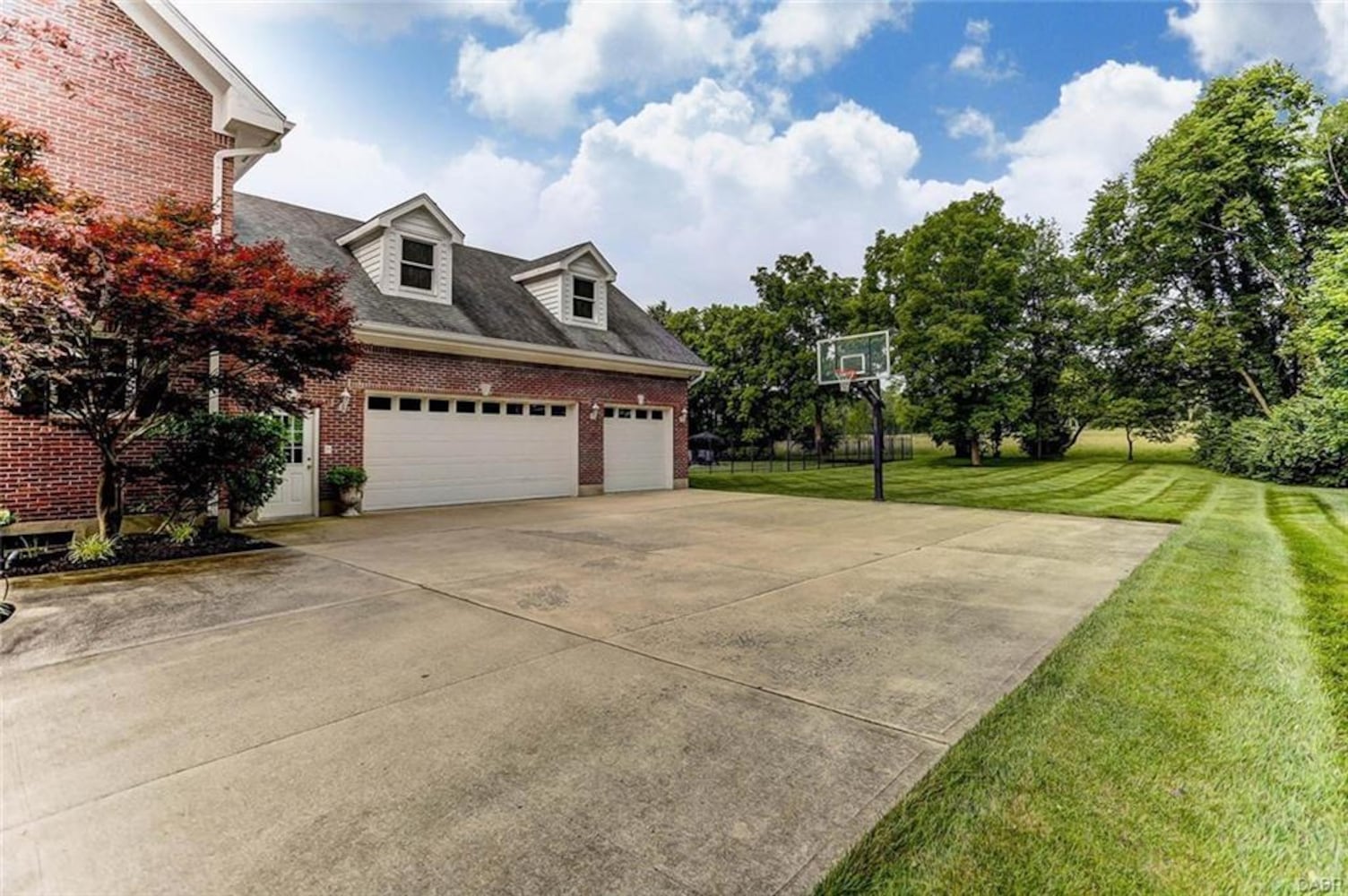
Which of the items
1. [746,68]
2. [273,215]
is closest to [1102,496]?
[746,68]

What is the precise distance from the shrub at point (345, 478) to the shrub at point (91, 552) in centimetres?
363

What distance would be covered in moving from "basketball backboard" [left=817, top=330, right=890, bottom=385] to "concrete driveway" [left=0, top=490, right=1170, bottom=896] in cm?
892

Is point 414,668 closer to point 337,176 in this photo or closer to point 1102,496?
point 1102,496

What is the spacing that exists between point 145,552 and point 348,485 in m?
3.48

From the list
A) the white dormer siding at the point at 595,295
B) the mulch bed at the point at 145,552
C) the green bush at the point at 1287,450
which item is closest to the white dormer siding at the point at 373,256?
the white dormer siding at the point at 595,295

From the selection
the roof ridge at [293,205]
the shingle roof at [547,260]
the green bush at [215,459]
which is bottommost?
the green bush at [215,459]

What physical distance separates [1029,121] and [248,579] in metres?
20.4

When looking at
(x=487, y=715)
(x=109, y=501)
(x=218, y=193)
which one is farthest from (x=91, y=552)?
(x=487, y=715)

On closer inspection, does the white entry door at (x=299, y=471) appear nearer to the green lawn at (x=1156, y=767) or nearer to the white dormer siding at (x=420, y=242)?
the white dormer siding at (x=420, y=242)

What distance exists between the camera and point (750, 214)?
2059 centimetres

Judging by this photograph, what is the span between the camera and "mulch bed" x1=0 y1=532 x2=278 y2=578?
19.1ft

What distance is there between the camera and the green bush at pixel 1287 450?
50.1 ft

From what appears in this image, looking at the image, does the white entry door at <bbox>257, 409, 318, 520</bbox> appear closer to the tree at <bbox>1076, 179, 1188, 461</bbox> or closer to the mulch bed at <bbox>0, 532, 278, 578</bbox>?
the mulch bed at <bbox>0, 532, 278, 578</bbox>

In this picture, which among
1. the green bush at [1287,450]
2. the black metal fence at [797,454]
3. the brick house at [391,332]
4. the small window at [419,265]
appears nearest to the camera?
the brick house at [391,332]
